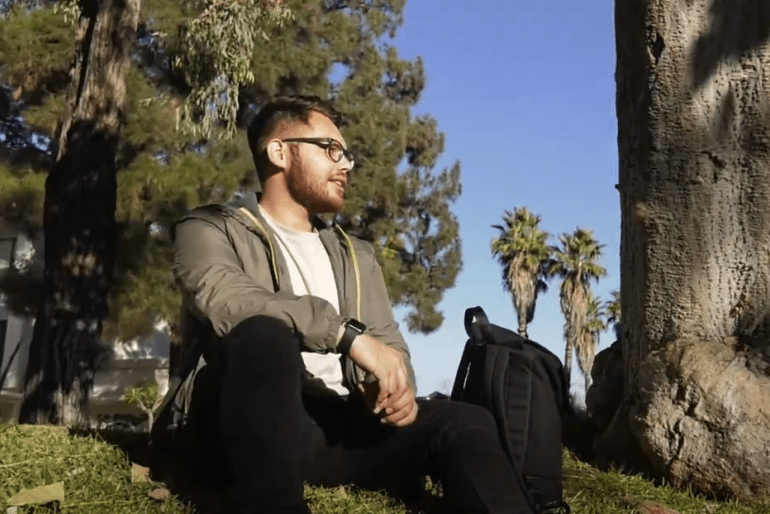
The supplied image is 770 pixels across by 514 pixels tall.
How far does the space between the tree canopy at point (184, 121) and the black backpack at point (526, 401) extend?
9.31 metres

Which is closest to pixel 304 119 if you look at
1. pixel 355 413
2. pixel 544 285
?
pixel 355 413

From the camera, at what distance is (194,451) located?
3.19 m

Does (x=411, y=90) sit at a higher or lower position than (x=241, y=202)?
higher

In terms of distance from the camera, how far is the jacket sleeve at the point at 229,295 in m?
2.81

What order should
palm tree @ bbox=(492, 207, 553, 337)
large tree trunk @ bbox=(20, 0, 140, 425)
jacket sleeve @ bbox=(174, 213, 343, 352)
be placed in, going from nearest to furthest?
1. jacket sleeve @ bbox=(174, 213, 343, 352)
2. large tree trunk @ bbox=(20, 0, 140, 425)
3. palm tree @ bbox=(492, 207, 553, 337)

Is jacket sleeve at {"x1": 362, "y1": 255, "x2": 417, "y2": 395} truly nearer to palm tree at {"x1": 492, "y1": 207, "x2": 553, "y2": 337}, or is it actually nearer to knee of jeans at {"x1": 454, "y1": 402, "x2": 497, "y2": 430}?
knee of jeans at {"x1": 454, "y1": 402, "x2": 497, "y2": 430}

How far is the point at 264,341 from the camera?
269 cm

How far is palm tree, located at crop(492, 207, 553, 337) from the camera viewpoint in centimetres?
4288

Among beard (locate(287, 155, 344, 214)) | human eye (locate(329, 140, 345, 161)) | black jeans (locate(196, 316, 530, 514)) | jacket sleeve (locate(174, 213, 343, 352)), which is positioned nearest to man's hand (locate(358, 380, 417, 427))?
black jeans (locate(196, 316, 530, 514))

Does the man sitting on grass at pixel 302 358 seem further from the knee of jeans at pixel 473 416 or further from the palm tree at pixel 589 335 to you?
the palm tree at pixel 589 335

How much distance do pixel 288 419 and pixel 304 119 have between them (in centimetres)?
120

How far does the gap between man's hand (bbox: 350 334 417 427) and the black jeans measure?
0.51 feet

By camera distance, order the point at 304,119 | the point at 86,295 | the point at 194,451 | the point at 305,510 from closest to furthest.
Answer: the point at 305,510 → the point at 194,451 → the point at 304,119 → the point at 86,295

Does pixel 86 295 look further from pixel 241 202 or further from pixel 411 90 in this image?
pixel 411 90
